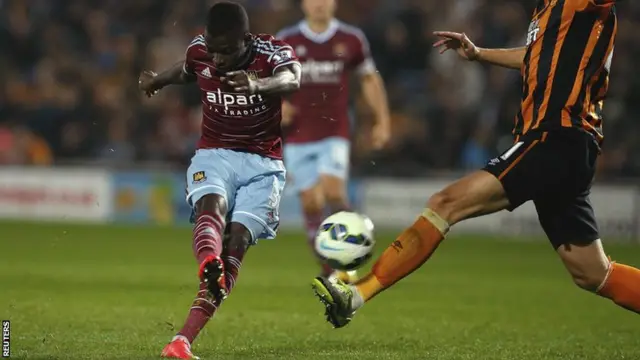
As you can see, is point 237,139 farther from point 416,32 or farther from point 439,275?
point 416,32

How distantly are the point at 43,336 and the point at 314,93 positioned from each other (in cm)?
521

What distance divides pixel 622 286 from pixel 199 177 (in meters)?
2.47

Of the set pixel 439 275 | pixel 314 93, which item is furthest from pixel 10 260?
pixel 439 275

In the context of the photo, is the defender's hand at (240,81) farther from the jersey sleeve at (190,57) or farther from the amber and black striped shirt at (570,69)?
the amber and black striped shirt at (570,69)

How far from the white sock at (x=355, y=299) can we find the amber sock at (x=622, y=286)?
141 cm

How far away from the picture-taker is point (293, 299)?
9969mm

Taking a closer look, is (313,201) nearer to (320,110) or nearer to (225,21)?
(320,110)

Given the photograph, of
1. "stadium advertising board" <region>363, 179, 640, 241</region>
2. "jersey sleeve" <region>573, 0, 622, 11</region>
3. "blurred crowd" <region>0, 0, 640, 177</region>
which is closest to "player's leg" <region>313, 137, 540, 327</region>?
"jersey sleeve" <region>573, 0, 622, 11</region>

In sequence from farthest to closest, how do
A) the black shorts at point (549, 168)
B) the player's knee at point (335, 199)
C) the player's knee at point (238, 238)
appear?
the player's knee at point (335, 199) → the player's knee at point (238, 238) → the black shorts at point (549, 168)

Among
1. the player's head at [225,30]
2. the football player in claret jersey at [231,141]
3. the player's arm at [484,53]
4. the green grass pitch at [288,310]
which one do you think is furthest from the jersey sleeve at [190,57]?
the green grass pitch at [288,310]

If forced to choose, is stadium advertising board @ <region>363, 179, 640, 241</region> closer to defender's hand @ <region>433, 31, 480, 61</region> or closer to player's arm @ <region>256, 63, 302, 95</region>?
defender's hand @ <region>433, 31, 480, 61</region>

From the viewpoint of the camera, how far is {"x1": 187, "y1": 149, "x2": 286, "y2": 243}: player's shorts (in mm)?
6859

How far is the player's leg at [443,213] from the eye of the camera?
20.2 feet

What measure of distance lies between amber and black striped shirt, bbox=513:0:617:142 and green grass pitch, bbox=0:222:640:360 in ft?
4.80
